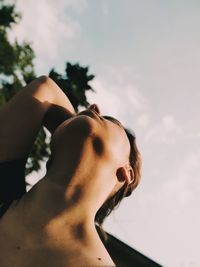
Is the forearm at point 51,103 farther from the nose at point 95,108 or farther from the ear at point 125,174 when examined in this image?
the ear at point 125,174

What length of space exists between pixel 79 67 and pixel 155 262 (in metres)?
13.4

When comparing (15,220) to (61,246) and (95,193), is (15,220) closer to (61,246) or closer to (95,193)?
(61,246)

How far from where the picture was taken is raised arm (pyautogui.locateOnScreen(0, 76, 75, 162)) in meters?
2.53

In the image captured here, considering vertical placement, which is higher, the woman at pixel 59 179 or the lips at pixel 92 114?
the lips at pixel 92 114

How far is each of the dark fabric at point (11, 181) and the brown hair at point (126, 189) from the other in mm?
820

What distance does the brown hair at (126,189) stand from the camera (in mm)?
3055

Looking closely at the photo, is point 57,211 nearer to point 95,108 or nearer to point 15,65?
point 95,108

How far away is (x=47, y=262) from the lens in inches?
75.7

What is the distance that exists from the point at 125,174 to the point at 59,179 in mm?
648

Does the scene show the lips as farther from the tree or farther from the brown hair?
the tree

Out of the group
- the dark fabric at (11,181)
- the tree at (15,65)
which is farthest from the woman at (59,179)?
the tree at (15,65)

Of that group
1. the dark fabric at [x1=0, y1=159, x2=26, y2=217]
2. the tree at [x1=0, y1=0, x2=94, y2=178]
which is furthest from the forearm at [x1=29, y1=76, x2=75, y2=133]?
the tree at [x1=0, y1=0, x2=94, y2=178]

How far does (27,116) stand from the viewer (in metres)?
2.63

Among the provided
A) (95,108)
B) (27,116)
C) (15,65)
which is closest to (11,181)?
(27,116)
